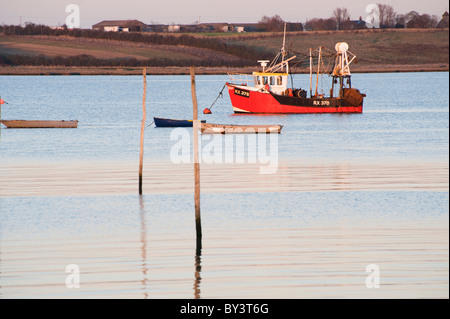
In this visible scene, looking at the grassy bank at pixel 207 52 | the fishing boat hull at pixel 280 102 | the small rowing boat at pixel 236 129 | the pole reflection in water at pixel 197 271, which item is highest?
the grassy bank at pixel 207 52

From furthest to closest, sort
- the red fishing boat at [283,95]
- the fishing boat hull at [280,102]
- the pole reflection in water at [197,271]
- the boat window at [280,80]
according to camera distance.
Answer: the fishing boat hull at [280,102] < the red fishing boat at [283,95] < the boat window at [280,80] < the pole reflection in water at [197,271]

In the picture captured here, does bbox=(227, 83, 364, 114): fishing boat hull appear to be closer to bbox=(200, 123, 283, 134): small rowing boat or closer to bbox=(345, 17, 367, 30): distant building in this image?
bbox=(200, 123, 283, 134): small rowing boat

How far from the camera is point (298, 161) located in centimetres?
3912

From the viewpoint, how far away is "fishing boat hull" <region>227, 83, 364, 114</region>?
64.4 m

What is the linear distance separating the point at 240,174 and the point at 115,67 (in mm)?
131479

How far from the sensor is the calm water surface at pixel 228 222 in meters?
16.9

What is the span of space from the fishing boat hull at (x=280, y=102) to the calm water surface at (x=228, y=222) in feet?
52.6

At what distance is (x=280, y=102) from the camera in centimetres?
6469

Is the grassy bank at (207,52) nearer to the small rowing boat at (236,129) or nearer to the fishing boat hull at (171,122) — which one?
the fishing boat hull at (171,122)

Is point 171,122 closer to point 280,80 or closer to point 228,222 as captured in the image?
point 280,80

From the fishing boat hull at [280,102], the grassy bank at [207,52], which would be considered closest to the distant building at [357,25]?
the grassy bank at [207,52]

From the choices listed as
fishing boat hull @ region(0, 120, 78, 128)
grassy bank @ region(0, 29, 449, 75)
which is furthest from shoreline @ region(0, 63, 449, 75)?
fishing boat hull @ region(0, 120, 78, 128)

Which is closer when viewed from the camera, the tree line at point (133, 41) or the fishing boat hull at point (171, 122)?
the fishing boat hull at point (171, 122)
